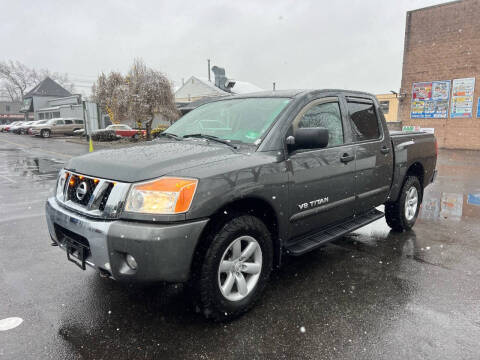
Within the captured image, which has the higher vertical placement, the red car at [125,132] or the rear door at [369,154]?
the rear door at [369,154]

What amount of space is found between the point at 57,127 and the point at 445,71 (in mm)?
29856

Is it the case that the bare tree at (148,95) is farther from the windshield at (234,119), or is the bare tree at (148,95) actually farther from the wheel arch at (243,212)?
the wheel arch at (243,212)

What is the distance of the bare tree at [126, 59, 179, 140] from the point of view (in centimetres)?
2392

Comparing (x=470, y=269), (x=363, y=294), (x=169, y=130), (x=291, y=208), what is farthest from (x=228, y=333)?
(x=470, y=269)

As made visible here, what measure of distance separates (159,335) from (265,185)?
1377mm

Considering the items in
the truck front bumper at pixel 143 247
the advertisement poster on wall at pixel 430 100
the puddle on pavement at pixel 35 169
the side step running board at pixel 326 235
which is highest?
the advertisement poster on wall at pixel 430 100

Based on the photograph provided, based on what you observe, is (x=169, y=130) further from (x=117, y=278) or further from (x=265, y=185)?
(x=117, y=278)

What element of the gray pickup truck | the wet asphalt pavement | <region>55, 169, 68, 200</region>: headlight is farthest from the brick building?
<region>55, 169, 68, 200</region>: headlight

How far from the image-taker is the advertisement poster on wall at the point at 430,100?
19.9 metres

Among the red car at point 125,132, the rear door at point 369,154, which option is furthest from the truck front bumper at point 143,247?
the red car at point 125,132

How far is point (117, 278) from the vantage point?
7.82ft

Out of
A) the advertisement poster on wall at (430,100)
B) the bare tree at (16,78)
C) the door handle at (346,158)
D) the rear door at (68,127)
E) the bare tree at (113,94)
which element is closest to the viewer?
the door handle at (346,158)

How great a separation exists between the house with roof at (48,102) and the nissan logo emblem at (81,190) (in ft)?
136

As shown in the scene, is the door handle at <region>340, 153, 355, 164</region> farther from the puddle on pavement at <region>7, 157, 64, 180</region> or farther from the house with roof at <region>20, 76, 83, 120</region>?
the house with roof at <region>20, 76, 83, 120</region>
